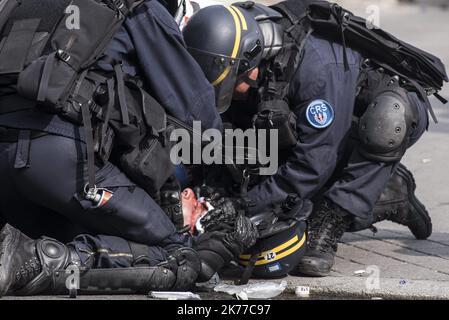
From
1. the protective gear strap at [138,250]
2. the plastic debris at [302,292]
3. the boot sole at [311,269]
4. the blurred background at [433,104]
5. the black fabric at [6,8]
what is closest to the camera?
the black fabric at [6,8]

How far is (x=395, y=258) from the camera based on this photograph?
5.11 metres

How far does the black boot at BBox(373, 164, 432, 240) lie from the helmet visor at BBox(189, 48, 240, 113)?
3.29 ft

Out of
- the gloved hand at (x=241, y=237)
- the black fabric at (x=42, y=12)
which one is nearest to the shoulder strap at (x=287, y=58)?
the gloved hand at (x=241, y=237)

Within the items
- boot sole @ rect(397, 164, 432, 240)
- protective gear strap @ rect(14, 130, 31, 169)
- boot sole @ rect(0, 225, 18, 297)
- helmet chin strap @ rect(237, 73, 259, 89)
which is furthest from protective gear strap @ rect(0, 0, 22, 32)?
boot sole @ rect(397, 164, 432, 240)

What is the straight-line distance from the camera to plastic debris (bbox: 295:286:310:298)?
15.0 feet

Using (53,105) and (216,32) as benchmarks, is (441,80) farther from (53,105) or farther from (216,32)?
(53,105)

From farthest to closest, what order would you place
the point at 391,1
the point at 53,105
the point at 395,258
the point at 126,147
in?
1. the point at 391,1
2. the point at 395,258
3. the point at 126,147
4. the point at 53,105

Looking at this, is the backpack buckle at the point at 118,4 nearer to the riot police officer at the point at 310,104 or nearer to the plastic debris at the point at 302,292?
the riot police officer at the point at 310,104

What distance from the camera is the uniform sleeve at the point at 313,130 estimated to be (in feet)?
16.3

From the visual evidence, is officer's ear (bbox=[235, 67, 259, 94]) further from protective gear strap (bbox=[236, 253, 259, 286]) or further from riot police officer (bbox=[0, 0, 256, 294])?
protective gear strap (bbox=[236, 253, 259, 286])

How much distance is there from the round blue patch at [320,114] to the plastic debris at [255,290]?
2.58 feet

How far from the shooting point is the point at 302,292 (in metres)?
4.59
